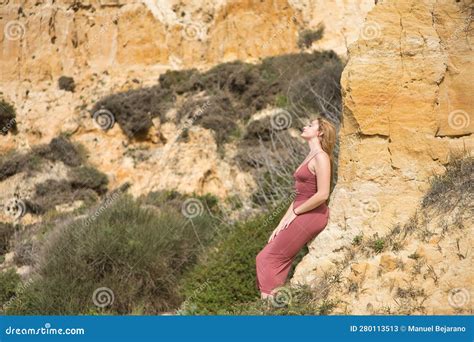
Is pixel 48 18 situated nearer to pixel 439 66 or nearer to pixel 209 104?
pixel 209 104

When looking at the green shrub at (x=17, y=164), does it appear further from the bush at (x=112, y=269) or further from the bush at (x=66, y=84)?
the bush at (x=112, y=269)

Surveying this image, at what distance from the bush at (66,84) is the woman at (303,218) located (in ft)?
59.0

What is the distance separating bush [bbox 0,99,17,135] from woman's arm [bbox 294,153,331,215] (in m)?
17.1

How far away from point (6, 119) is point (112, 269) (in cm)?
1371

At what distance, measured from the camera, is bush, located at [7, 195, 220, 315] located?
7.96 meters

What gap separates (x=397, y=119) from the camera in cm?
514

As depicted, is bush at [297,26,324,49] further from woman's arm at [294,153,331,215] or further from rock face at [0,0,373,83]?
woman's arm at [294,153,331,215]

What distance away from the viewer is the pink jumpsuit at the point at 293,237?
15.6ft

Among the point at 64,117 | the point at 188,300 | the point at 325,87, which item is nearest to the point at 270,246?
the point at 188,300

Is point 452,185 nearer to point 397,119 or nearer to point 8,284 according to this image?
point 397,119

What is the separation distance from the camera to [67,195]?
1684 centimetres

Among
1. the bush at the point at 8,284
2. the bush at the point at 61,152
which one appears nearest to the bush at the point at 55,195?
the bush at the point at 61,152

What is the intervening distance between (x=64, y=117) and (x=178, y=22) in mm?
5634

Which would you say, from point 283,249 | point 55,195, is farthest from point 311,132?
point 55,195
